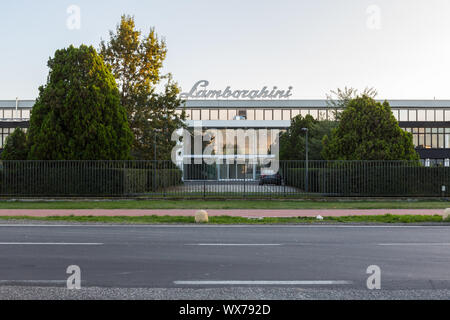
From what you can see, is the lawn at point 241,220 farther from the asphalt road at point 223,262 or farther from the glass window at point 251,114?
the glass window at point 251,114

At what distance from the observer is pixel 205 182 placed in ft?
75.9

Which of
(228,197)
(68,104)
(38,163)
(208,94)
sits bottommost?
(228,197)

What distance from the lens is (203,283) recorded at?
5.99 m

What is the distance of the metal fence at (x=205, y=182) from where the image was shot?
22875mm

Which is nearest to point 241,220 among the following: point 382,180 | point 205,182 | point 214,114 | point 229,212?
point 229,212

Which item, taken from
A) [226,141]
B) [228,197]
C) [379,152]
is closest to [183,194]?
[228,197]

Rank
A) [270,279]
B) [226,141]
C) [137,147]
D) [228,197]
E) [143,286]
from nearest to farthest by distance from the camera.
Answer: [143,286] < [270,279] < [228,197] < [137,147] < [226,141]

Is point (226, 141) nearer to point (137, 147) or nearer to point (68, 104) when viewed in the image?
point (137, 147)

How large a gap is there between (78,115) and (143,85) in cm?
716

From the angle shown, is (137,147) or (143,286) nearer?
(143,286)

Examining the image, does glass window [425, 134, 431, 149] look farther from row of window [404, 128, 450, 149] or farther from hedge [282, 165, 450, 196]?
hedge [282, 165, 450, 196]

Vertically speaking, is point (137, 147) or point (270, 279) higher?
point (137, 147)

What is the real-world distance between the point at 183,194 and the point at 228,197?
2.50m
